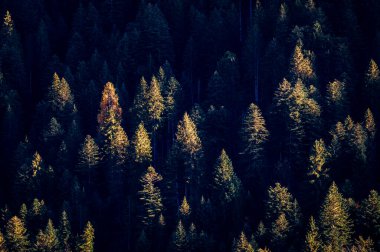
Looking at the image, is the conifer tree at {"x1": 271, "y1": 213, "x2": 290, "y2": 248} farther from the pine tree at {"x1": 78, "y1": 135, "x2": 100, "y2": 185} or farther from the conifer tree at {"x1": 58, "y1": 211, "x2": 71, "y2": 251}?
the pine tree at {"x1": 78, "y1": 135, "x2": 100, "y2": 185}

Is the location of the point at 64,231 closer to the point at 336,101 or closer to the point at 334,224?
the point at 334,224

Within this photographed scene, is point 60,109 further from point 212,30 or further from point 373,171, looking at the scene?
point 373,171

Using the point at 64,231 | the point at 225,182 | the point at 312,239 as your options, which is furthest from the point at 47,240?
the point at 312,239

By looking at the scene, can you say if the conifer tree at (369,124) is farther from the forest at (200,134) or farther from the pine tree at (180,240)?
the pine tree at (180,240)

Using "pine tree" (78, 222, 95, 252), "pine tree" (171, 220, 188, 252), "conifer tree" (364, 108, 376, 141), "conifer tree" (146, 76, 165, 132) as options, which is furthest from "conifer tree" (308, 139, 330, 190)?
"pine tree" (78, 222, 95, 252)

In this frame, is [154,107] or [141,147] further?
[154,107]

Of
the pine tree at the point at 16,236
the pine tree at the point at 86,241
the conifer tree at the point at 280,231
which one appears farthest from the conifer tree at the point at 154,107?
the conifer tree at the point at 280,231

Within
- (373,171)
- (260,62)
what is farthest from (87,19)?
(373,171)
